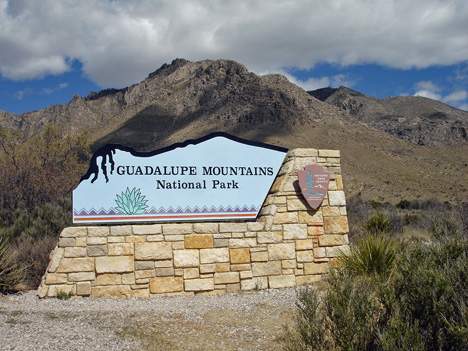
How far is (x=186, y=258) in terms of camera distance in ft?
27.1

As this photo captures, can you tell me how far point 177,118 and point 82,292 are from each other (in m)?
69.5

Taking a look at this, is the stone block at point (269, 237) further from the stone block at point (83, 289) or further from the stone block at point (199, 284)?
the stone block at point (83, 289)

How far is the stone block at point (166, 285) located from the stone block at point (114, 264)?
0.52m

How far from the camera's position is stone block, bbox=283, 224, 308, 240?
885 centimetres

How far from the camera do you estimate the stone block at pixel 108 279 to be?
792 cm

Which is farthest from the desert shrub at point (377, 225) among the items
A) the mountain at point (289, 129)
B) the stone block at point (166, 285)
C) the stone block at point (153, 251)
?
the mountain at point (289, 129)

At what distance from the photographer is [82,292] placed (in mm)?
7820

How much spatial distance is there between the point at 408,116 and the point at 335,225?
296ft

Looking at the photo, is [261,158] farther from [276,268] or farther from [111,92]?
[111,92]

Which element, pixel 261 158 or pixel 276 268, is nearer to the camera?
pixel 276 268

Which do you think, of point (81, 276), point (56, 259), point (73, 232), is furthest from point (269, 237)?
point (56, 259)

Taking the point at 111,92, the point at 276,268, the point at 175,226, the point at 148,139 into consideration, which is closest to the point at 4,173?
the point at 175,226

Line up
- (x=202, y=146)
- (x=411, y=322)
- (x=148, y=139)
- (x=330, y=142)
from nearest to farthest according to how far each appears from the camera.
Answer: (x=411, y=322), (x=202, y=146), (x=330, y=142), (x=148, y=139)

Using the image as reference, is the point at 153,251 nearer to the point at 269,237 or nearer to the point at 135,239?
the point at 135,239
